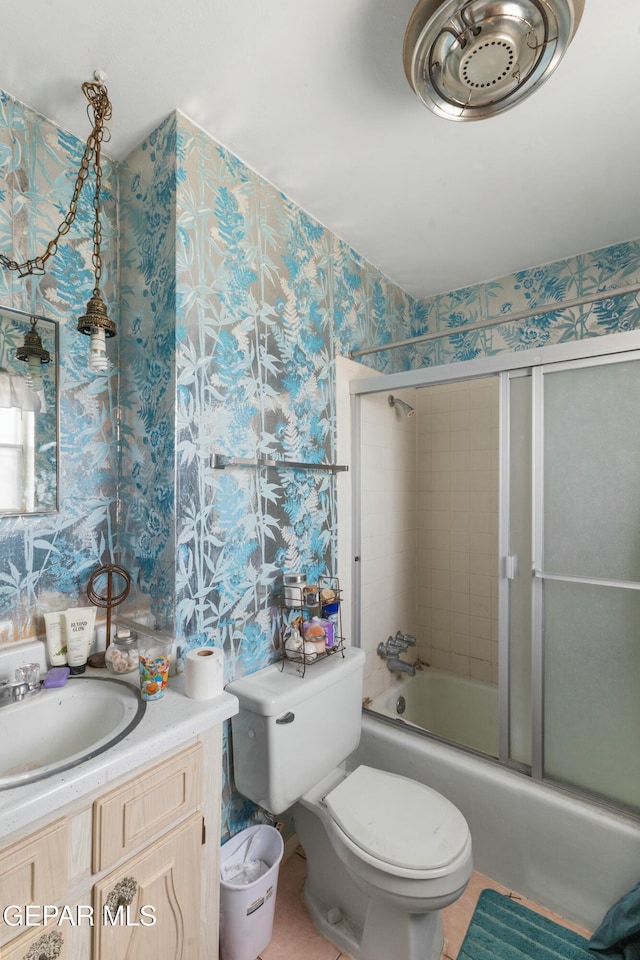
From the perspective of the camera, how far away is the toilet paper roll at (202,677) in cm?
116

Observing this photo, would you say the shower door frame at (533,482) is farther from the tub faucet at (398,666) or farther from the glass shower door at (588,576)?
the tub faucet at (398,666)

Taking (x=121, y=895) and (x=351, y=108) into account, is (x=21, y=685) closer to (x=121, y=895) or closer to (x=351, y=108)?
(x=121, y=895)

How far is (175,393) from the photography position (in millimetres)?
1314

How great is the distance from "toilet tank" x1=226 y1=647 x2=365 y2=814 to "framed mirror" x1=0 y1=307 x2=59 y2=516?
844mm

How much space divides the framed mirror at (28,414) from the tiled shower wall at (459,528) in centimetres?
200

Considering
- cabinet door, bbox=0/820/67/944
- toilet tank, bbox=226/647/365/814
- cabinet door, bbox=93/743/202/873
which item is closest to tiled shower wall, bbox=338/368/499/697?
toilet tank, bbox=226/647/365/814

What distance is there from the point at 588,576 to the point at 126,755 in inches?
56.2

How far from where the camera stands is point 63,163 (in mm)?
1361

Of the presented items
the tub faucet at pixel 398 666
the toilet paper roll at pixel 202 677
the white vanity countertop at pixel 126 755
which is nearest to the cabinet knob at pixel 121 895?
the white vanity countertop at pixel 126 755

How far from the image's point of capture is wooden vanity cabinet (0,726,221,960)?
0.80 m

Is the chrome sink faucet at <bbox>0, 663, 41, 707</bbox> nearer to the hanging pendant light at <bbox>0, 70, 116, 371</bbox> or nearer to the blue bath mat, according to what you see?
the hanging pendant light at <bbox>0, 70, 116, 371</bbox>

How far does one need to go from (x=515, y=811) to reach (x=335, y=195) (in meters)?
2.32

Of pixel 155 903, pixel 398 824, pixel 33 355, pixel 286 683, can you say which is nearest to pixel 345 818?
pixel 398 824

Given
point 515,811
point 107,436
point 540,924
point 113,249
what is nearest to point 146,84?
point 113,249
